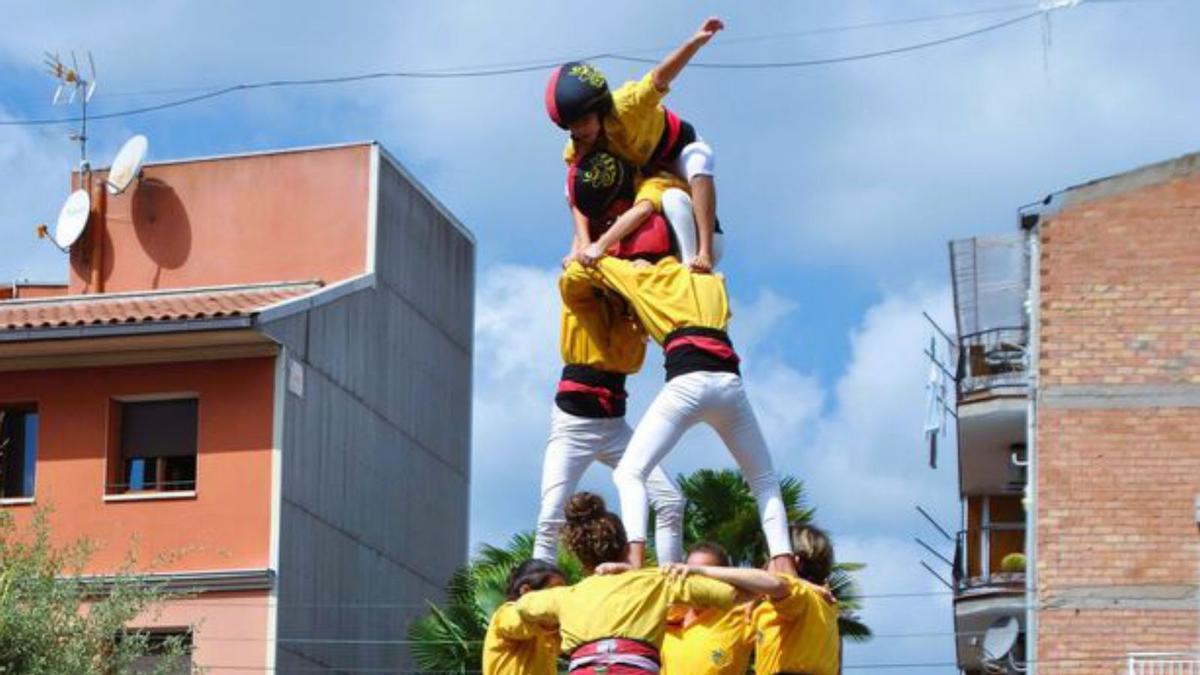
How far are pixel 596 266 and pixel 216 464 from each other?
20.0m

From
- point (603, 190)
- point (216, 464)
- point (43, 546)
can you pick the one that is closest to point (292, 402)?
point (216, 464)

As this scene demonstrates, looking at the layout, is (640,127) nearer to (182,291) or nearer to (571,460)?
(571,460)

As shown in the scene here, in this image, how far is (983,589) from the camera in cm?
3444

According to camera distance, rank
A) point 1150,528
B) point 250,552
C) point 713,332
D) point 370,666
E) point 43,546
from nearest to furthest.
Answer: point 713,332 → point 43,546 → point 1150,528 → point 250,552 → point 370,666

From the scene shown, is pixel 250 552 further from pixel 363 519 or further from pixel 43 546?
pixel 43 546

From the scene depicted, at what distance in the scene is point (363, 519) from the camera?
36.6 meters

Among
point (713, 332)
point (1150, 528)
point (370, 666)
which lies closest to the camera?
point (713, 332)

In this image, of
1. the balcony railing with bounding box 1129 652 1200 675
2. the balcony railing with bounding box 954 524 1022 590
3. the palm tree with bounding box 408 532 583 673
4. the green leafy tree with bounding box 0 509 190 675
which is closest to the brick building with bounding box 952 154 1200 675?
the balcony railing with bounding box 1129 652 1200 675

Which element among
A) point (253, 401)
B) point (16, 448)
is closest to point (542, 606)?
point (253, 401)

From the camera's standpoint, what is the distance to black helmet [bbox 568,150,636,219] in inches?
589

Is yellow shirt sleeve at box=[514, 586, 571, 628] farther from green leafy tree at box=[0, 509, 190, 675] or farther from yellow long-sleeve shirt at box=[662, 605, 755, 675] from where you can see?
green leafy tree at box=[0, 509, 190, 675]

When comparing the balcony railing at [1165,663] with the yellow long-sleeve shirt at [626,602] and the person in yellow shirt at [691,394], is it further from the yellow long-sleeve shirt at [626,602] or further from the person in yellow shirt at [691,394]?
the yellow long-sleeve shirt at [626,602]

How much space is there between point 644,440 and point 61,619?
1212 cm

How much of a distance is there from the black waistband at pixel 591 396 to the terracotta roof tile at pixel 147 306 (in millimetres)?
18705
